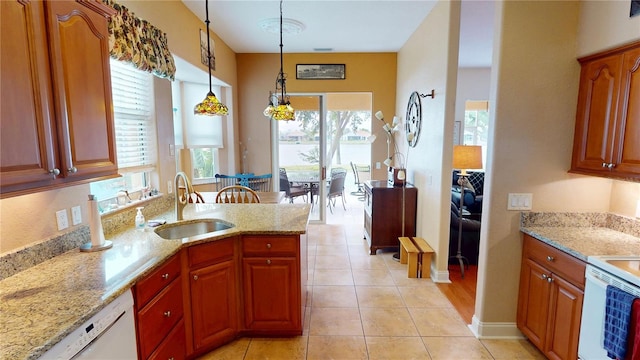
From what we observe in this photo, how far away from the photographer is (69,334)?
113 cm

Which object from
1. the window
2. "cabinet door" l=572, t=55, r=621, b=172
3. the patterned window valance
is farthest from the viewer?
the window

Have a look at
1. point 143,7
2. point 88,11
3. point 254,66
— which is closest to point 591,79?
point 88,11

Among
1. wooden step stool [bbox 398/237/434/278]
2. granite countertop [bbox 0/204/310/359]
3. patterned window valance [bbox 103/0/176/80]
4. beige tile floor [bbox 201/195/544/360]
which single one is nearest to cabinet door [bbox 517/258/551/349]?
beige tile floor [bbox 201/195/544/360]

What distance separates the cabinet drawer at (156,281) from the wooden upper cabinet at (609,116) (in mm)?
2742

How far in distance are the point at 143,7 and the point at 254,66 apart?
2891mm

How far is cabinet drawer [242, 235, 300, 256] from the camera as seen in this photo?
2.30 metres

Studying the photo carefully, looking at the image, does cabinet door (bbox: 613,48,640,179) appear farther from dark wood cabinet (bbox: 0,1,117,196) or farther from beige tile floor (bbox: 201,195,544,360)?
dark wood cabinet (bbox: 0,1,117,196)

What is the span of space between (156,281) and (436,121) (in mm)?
3038

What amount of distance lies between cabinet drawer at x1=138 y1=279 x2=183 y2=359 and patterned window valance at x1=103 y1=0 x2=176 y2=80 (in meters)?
1.57

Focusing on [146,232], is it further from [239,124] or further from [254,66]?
A: [254,66]

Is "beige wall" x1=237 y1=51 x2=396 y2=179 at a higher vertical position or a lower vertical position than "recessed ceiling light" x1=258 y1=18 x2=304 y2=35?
lower

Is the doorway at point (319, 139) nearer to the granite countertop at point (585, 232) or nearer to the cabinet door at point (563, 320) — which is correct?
the granite countertop at point (585, 232)

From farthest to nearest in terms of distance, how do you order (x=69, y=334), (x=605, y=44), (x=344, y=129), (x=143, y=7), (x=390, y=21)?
(x=344, y=129) → (x=390, y=21) → (x=143, y=7) → (x=605, y=44) → (x=69, y=334)

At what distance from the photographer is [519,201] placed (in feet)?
7.63
